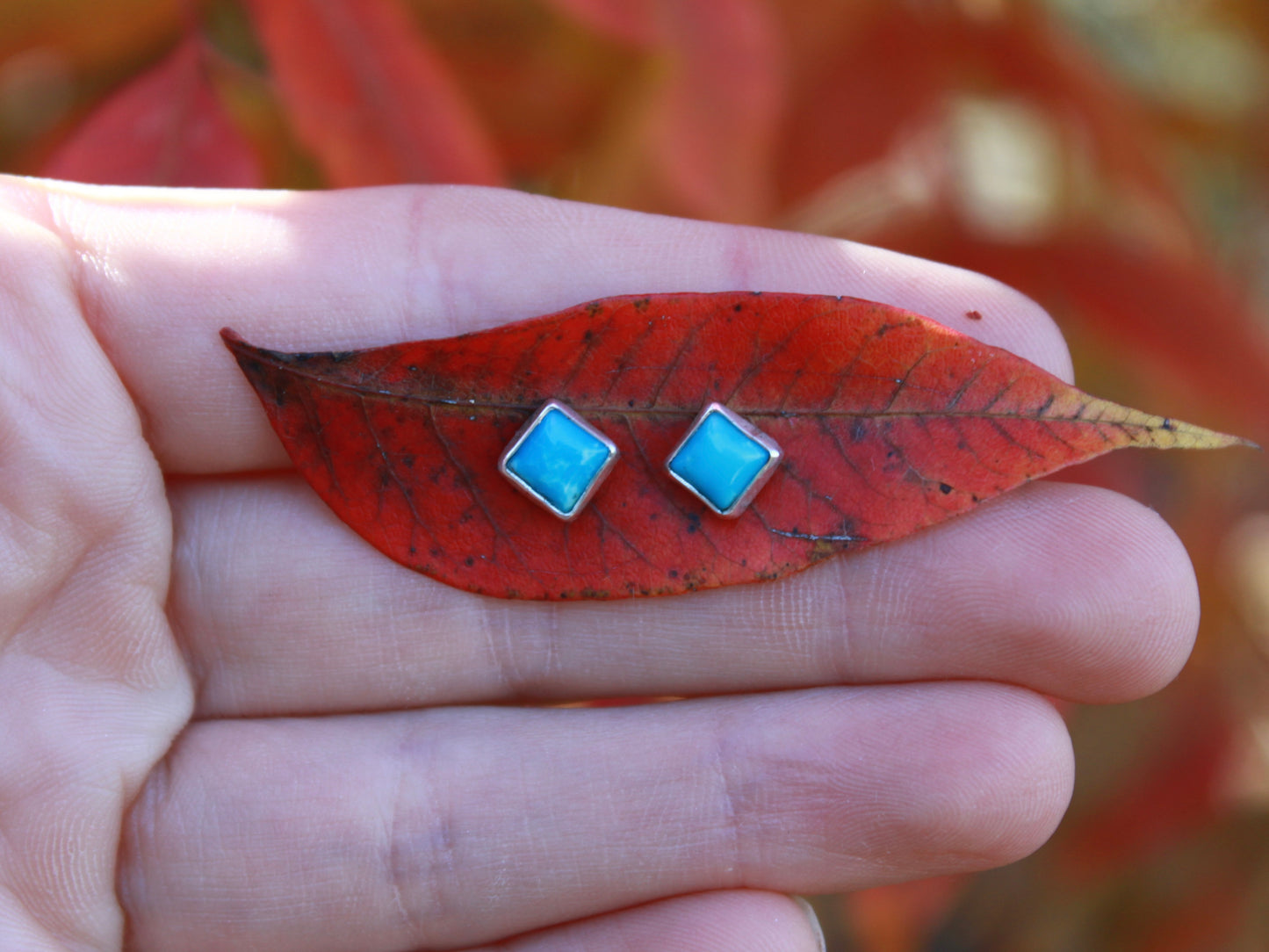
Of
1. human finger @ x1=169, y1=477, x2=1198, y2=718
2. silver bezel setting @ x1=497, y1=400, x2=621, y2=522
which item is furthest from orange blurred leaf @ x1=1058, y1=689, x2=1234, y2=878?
silver bezel setting @ x1=497, y1=400, x2=621, y2=522

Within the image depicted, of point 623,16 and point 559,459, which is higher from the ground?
point 623,16

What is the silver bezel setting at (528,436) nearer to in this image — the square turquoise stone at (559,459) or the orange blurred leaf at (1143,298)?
the square turquoise stone at (559,459)

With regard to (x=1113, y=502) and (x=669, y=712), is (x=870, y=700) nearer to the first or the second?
(x=669, y=712)

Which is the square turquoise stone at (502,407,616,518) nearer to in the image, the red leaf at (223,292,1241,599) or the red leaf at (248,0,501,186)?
the red leaf at (223,292,1241,599)

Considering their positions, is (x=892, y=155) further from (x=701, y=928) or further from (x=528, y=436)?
(x=701, y=928)

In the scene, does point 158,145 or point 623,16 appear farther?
point 158,145

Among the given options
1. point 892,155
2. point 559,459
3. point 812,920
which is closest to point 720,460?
point 559,459
